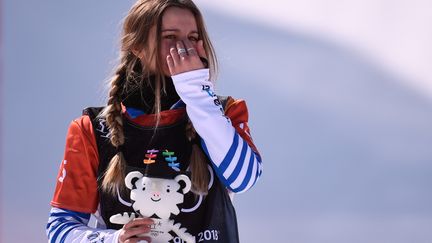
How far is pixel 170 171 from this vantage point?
3.61ft

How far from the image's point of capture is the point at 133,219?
3.53 feet

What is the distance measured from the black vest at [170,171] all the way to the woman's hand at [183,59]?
12 cm

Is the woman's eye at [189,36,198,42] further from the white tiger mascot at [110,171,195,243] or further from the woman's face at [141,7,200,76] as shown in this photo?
the white tiger mascot at [110,171,195,243]

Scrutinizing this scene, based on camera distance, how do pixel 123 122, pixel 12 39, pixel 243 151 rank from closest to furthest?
pixel 243 151
pixel 123 122
pixel 12 39

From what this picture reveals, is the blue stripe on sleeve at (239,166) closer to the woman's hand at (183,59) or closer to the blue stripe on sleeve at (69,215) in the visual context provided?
the woman's hand at (183,59)

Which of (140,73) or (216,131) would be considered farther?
(140,73)

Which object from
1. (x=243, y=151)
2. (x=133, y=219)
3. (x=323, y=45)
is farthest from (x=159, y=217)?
(x=323, y=45)

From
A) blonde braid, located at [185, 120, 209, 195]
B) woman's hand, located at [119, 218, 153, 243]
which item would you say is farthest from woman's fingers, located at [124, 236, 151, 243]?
blonde braid, located at [185, 120, 209, 195]

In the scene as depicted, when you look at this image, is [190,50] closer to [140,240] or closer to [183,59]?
[183,59]

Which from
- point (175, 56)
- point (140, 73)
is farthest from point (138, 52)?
point (175, 56)

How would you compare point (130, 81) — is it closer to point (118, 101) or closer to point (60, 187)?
point (118, 101)

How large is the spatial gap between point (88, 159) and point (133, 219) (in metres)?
0.15

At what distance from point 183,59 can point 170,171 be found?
0.18m

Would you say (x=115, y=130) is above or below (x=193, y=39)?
below
